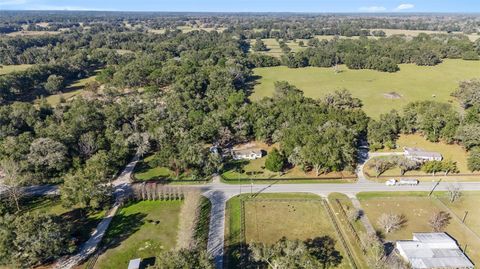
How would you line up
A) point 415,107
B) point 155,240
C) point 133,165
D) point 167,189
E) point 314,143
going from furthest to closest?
1. point 415,107
2. point 133,165
3. point 314,143
4. point 167,189
5. point 155,240

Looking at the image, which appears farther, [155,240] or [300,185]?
[300,185]

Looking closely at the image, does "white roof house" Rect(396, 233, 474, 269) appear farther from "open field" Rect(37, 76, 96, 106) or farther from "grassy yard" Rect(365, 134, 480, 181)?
"open field" Rect(37, 76, 96, 106)

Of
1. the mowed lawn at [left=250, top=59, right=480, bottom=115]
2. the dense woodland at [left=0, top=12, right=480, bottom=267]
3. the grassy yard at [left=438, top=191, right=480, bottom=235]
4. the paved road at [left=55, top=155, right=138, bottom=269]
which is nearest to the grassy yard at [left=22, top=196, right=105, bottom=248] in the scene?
the paved road at [left=55, top=155, right=138, bottom=269]

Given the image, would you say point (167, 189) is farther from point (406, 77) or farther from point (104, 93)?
point (406, 77)

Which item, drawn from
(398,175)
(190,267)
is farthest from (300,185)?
(190,267)

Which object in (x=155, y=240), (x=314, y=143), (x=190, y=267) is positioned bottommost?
(x=155, y=240)

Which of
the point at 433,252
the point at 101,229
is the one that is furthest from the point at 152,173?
the point at 433,252
